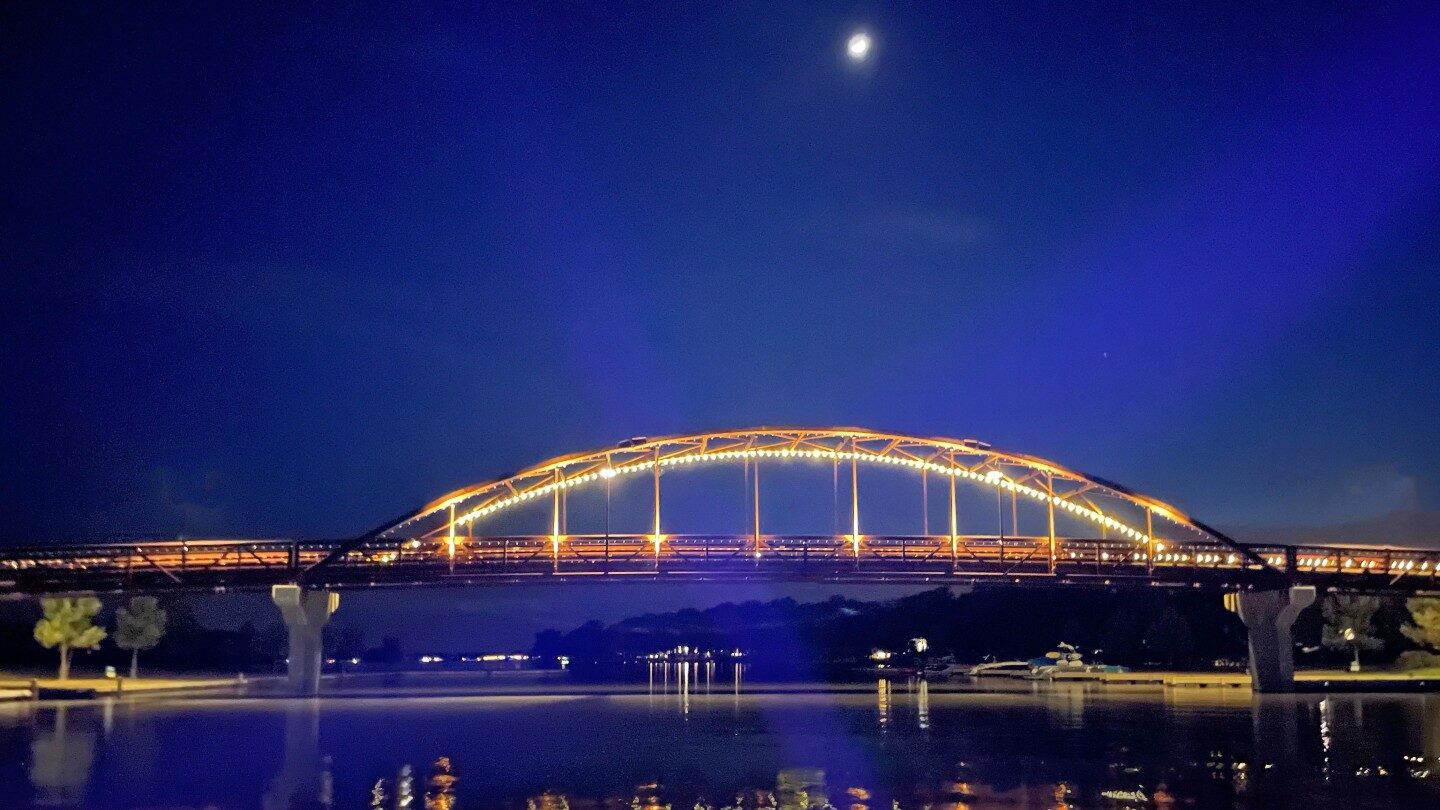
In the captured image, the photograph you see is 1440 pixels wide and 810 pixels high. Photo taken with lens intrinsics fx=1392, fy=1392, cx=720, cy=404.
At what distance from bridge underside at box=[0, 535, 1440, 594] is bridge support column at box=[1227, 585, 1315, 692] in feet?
4.11

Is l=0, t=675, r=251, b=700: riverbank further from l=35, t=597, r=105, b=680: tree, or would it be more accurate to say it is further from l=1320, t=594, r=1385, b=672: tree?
l=1320, t=594, r=1385, b=672: tree

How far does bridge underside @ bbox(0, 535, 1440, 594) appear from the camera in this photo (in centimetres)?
8019

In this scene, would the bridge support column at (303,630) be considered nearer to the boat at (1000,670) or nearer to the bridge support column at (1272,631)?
the bridge support column at (1272,631)

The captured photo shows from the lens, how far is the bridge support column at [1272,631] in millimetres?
81250

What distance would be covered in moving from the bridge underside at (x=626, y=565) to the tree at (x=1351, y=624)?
80.6ft

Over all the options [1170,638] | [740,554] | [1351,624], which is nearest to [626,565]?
[740,554]

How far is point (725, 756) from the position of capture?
Answer: 119 feet

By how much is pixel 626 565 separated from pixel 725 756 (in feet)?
151

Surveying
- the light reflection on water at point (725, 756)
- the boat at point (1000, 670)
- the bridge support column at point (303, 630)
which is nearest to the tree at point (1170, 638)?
the boat at point (1000, 670)

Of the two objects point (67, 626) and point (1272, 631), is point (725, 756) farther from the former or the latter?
point (67, 626)

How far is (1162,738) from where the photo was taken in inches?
1670

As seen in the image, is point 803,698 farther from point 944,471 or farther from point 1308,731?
point 1308,731

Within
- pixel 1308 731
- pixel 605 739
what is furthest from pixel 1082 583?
pixel 605 739

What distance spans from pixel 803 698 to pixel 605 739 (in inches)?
1385
